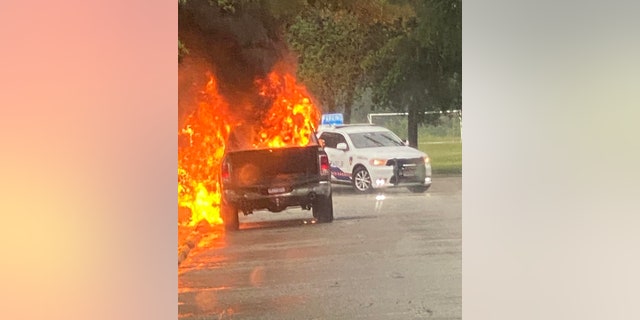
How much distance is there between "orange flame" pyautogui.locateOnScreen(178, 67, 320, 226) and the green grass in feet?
1.80

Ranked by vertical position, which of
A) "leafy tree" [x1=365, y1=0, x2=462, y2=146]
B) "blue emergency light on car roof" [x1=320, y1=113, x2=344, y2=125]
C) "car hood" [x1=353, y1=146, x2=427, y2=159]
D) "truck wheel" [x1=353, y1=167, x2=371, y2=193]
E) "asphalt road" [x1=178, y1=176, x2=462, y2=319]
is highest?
"leafy tree" [x1=365, y1=0, x2=462, y2=146]

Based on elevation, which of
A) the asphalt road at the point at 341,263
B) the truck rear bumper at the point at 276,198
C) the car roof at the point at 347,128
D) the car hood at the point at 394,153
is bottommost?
the asphalt road at the point at 341,263

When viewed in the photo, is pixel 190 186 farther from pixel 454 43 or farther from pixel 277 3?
pixel 454 43

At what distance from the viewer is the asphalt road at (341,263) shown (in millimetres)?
2646

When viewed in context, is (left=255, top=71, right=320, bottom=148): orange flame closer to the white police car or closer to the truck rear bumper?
the white police car

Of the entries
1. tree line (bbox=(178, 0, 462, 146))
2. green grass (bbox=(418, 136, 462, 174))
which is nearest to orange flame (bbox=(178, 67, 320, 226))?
tree line (bbox=(178, 0, 462, 146))

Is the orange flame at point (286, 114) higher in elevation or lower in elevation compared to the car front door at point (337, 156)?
higher

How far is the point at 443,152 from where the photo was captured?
2.86 m

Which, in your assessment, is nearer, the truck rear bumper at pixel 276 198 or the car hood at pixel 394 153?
the truck rear bumper at pixel 276 198

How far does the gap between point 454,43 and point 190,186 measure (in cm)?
134

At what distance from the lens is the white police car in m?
2.77

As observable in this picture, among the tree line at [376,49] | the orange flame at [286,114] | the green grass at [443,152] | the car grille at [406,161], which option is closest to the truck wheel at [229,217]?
the orange flame at [286,114]

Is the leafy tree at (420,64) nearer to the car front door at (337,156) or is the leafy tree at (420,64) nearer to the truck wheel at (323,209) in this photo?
the car front door at (337,156)

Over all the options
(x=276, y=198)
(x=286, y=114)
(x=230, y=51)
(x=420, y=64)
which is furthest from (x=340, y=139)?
(x=230, y=51)
